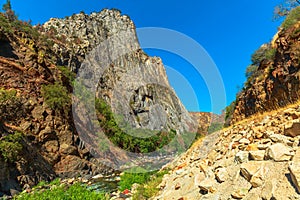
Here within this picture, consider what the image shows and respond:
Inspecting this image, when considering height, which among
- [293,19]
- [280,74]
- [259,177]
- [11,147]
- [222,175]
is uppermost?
[293,19]

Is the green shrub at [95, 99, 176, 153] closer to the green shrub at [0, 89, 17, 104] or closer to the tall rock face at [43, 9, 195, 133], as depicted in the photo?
the tall rock face at [43, 9, 195, 133]

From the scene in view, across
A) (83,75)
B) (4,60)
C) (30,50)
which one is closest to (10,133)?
(4,60)

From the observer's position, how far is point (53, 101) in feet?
87.5

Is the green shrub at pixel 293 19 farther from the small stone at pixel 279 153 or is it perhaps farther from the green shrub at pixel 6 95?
the green shrub at pixel 6 95

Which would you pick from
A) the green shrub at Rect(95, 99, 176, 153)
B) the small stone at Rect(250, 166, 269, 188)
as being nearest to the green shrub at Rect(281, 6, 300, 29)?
the small stone at Rect(250, 166, 269, 188)

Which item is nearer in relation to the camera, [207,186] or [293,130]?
[293,130]

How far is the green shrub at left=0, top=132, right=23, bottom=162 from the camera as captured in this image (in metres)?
17.1

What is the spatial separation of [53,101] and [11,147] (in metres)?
9.73

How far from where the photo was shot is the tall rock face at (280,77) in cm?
1196

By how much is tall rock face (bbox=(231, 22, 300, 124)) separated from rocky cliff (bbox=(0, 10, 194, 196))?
17.6m

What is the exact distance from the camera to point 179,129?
71.9 meters

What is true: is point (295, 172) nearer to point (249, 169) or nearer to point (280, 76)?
point (249, 169)

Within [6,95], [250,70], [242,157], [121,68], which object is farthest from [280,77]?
[121,68]

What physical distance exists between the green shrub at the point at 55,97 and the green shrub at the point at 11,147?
25.7 feet
